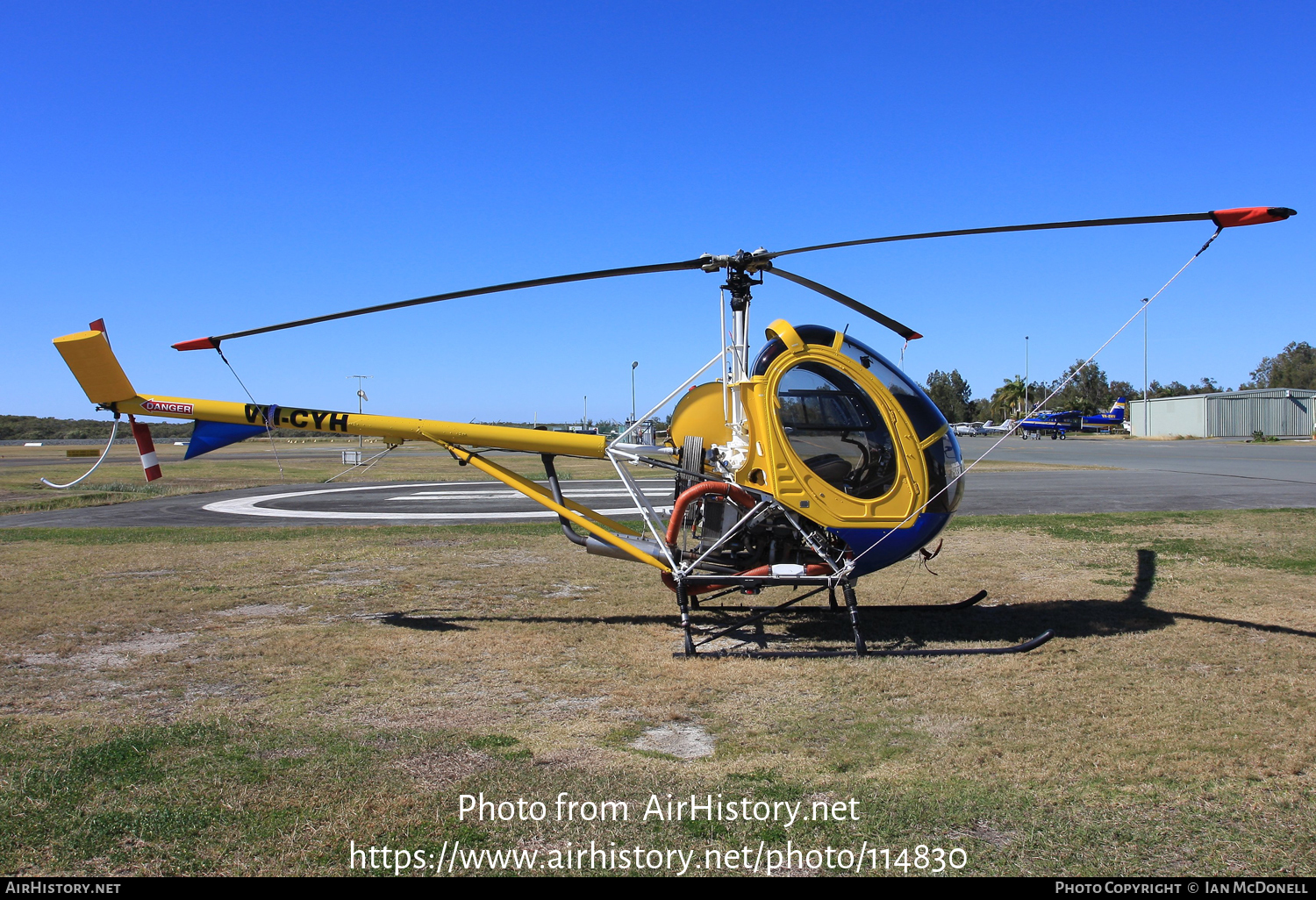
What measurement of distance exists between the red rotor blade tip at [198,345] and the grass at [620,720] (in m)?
2.81

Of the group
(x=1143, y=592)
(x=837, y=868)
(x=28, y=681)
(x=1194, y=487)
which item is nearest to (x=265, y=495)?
(x=28, y=681)

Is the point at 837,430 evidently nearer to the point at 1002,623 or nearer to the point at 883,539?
the point at 883,539

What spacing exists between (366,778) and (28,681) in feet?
12.8

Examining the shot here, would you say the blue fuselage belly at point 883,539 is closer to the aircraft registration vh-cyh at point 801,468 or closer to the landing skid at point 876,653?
the aircraft registration vh-cyh at point 801,468

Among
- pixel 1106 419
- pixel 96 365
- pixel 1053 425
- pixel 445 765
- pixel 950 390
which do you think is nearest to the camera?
pixel 445 765

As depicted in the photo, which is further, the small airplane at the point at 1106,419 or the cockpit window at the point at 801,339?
the small airplane at the point at 1106,419

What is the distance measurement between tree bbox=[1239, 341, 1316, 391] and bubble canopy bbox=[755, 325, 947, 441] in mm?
136262

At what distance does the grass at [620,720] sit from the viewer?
13.1 feet

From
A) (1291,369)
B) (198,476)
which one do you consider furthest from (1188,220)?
(1291,369)

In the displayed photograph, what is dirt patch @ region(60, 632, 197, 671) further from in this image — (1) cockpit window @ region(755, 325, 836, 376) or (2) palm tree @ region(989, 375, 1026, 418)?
(2) palm tree @ region(989, 375, 1026, 418)

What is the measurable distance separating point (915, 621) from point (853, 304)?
136 inches

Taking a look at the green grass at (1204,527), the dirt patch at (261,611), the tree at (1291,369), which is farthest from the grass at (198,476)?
the tree at (1291,369)

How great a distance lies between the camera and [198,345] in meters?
8.21

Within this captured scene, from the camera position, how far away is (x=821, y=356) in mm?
7758
